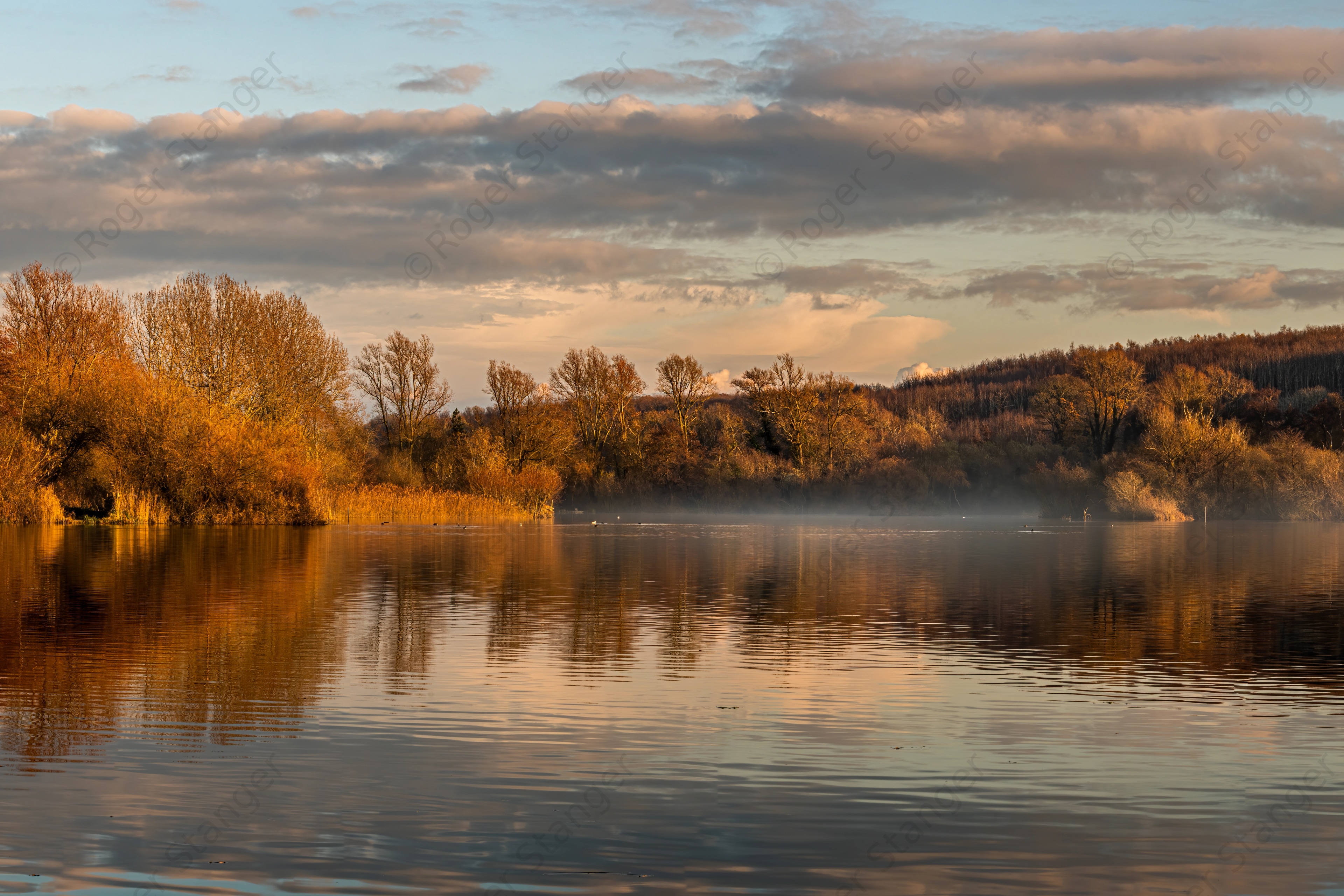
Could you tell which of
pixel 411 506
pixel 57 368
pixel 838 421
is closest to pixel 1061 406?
pixel 838 421

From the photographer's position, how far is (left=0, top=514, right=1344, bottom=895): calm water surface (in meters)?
6.00

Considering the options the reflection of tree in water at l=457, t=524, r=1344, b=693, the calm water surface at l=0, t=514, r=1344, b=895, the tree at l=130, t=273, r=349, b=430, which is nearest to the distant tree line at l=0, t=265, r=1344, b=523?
the tree at l=130, t=273, r=349, b=430

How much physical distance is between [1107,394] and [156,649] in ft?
261

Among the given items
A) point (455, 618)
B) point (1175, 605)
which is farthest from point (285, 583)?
point (1175, 605)

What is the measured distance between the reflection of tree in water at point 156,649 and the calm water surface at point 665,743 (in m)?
0.07

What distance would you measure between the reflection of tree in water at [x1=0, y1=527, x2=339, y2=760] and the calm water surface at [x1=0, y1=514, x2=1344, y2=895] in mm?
75

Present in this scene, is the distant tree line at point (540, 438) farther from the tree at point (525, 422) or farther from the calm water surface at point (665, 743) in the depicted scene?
the calm water surface at point (665, 743)

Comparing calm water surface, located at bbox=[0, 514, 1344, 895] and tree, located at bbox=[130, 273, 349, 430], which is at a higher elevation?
tree, located at bbox=[130, 273, 349, 430]

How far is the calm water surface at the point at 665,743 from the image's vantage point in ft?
19.7

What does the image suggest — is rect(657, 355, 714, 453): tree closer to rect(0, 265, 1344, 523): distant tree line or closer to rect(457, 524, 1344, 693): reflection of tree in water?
rect(0, 265, 1344, 523): distant tree line

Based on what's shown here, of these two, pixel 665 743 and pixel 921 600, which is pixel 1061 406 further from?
pixel 665 743

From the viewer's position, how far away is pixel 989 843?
21.0ft

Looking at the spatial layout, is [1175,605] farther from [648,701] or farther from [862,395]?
[862,395]

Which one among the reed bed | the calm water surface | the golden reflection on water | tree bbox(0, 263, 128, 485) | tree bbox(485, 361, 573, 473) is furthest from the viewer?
tree bbox(485, 361, 573, 473)
